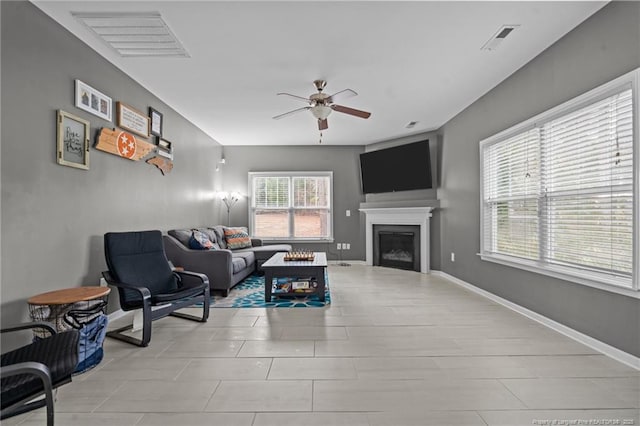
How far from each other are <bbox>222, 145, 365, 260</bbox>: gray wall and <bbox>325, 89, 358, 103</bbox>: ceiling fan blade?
9.24 feet

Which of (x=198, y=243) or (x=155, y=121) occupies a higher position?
(x=155, y=121)

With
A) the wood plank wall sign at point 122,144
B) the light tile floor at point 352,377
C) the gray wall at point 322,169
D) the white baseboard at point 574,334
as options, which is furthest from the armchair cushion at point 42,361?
the gray wall at point 322,169

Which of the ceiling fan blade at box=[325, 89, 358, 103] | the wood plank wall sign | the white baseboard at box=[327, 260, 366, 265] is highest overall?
the ceiling fan blade at box=[325, 89, 358, 103]

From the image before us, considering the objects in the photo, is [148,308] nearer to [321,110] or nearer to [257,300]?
[257,300]

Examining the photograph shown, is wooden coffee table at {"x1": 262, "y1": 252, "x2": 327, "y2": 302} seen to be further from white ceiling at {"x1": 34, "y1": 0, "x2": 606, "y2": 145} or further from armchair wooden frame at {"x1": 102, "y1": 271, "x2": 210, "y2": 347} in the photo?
white ceiling at {"x1": 34, "y1": 0, "x2": 606, "y2": 145}

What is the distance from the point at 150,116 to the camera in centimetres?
398

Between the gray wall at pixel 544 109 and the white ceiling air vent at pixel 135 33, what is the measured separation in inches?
139

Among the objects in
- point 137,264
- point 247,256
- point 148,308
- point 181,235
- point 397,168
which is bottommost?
point 148,308

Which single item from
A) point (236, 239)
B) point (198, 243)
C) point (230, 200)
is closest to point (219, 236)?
point (236, 239)

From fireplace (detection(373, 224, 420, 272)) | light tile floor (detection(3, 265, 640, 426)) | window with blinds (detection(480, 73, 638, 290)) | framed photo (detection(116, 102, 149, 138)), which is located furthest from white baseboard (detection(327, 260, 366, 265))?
framed photo (detection(116, 102, 149, 138))

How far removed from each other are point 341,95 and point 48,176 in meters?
3.17

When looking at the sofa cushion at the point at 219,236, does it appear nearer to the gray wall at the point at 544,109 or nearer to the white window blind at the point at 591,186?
the gray wall at the point at 544,109

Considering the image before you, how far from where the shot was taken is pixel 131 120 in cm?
354

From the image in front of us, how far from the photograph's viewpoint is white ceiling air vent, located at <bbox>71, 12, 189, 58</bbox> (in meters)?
2.45
